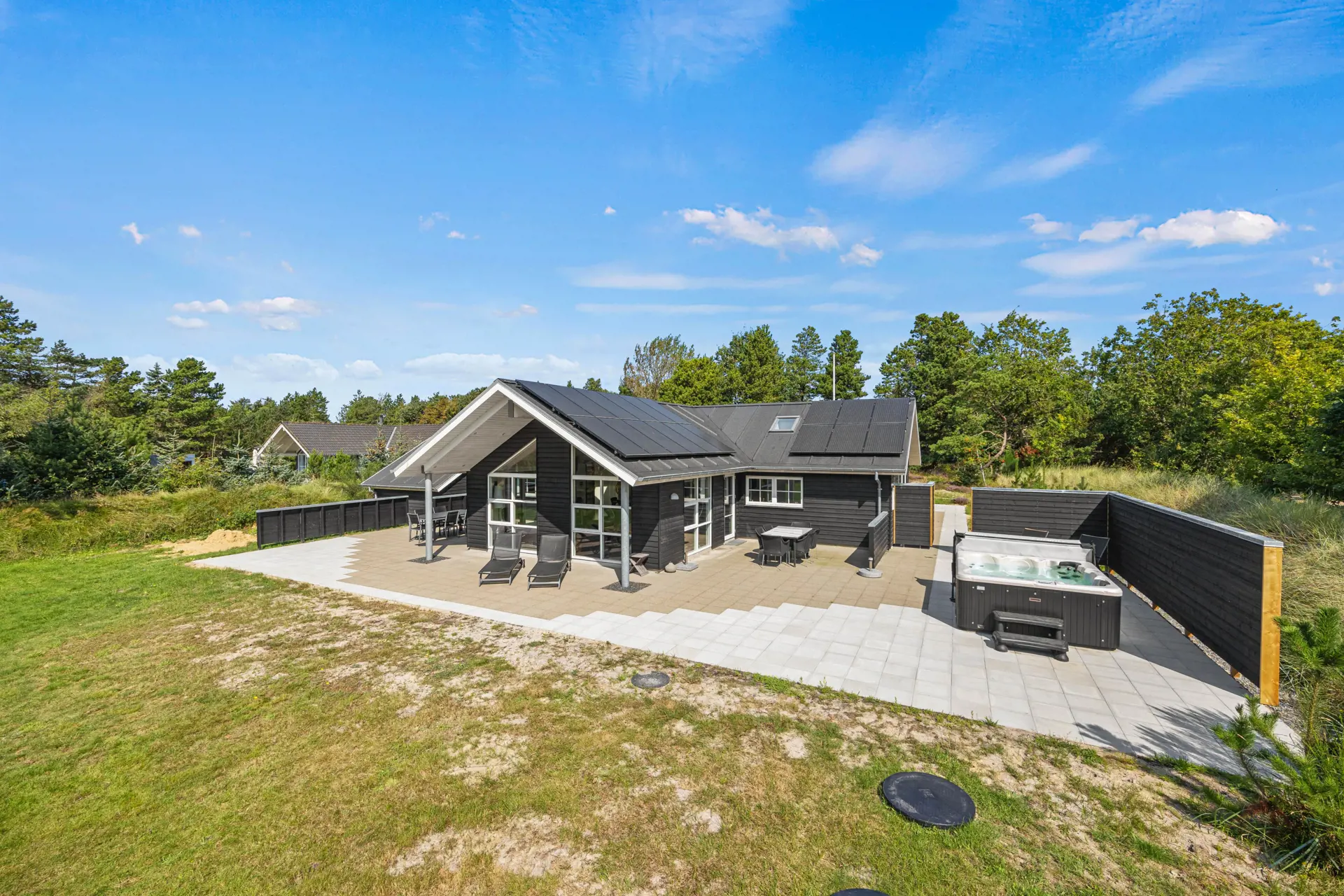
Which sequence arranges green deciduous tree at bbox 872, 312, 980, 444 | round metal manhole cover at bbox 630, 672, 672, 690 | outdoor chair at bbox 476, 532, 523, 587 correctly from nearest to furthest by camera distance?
round metal manhole cover at bbox 630, 672, 672, 690 → outdoor chair at bbox 476, 532, 523, 587 → green deciduous tree at bbox 872, 312, 980, 444

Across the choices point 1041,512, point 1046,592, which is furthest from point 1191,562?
point 1041,512

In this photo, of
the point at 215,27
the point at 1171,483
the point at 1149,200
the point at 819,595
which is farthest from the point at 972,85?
the point at 215,27

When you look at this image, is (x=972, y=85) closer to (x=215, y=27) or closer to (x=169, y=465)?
(x=215, y=27)

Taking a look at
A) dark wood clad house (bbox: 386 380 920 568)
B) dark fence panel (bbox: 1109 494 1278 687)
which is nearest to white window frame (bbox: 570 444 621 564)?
dark wood clad house (bbox: 386 380 920 568)

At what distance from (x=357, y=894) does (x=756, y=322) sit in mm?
40512

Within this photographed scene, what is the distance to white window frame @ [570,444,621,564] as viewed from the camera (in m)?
11.3

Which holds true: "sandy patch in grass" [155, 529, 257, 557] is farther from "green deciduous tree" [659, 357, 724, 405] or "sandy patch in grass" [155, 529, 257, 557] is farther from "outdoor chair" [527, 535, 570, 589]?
"green deciduous tree" [659, 357, 724, 405]

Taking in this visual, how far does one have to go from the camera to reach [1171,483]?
492 inches

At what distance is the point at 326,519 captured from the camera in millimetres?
15742

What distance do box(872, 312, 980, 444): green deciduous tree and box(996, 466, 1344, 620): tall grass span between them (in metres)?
23.0

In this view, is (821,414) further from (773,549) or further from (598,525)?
(598,525)

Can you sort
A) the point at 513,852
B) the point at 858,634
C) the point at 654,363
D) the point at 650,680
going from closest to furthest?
1. the point at 513,852
2. the point at 650,680
3. the point at 858,634
4. the point at 654,363

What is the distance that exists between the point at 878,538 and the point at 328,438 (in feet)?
114

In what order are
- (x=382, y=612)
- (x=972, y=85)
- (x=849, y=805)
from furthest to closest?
1. (x=972, y=85)
2. (x=382, y=612)
3. (x=849, y=805)
